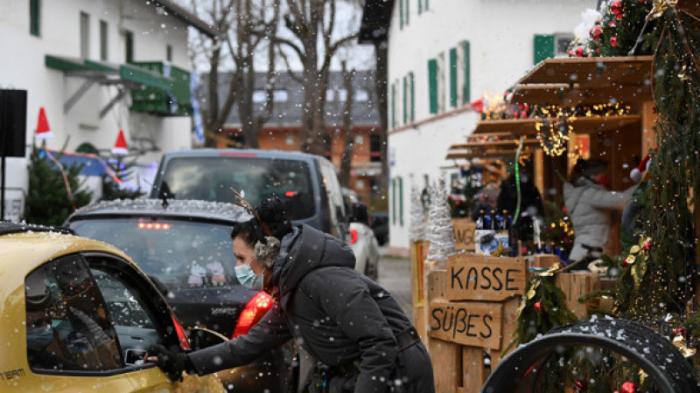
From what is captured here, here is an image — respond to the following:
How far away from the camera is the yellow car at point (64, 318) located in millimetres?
3600

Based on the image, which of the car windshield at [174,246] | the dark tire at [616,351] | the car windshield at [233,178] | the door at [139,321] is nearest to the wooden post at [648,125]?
the car windshield at [174,246]

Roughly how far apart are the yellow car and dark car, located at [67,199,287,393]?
2139 mm

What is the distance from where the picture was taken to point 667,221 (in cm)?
611

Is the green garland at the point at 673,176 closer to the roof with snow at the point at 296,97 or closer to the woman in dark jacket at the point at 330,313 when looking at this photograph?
the woman in dark jacket at the point at 330,313

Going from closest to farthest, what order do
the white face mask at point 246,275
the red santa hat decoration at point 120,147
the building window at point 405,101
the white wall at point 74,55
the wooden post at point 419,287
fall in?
the white face mask at point 246,275, the wooden post at point 419,287, the white wall at point 74,55, the red santa hat decoration at point 120,147, the building window at point 405,101

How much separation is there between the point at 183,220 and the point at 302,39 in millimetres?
5853

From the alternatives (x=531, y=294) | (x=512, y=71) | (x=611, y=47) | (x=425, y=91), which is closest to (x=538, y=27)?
(x=512, y=71)

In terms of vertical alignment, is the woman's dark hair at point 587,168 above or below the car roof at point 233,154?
below

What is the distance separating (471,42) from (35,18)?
386 inches

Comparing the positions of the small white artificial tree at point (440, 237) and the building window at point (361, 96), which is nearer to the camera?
the small white artificial tree at point (440, 237)

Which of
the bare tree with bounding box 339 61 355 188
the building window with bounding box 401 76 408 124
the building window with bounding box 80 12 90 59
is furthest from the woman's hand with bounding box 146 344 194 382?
the building window with bounding box 401 76 408 124

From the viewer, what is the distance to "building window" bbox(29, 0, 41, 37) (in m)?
27.5

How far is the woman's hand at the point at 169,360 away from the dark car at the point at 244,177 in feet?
24.5

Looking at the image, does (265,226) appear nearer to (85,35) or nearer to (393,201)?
(85,35)
